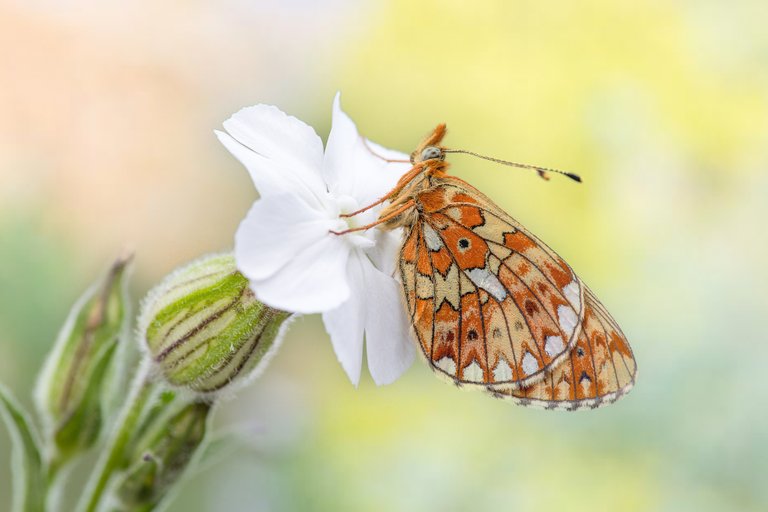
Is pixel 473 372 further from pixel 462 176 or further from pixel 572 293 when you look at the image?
pixel 462 176

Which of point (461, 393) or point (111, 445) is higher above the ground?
point (111, 445)

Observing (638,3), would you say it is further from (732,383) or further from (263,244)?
(263,244)

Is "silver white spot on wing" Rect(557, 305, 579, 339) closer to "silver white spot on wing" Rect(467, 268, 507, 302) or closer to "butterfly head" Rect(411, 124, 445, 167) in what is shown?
"silver white spot on wing" Rect(467, 268, 507, 302)

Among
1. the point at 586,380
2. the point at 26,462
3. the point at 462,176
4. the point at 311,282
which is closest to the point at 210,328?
the point at 311,282

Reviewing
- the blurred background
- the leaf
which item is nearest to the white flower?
the leaf

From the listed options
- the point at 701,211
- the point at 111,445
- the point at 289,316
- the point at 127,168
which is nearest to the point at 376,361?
the point at 289,316

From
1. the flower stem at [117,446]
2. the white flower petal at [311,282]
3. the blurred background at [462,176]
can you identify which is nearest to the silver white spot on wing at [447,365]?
the white flower petal at [311,282]

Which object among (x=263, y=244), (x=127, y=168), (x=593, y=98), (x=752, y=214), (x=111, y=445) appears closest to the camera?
(x=263, y=244)
